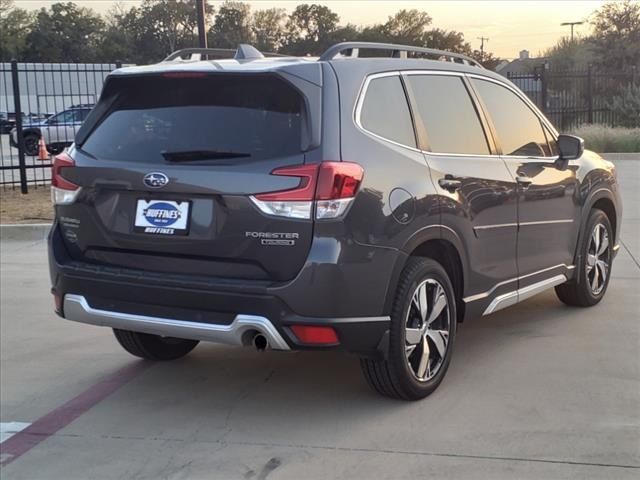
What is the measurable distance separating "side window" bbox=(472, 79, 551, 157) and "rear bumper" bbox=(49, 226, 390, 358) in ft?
6.45

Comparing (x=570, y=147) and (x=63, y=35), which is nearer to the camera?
(x=570, y=147)

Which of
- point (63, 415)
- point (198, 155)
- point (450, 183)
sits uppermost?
point (198, 155)

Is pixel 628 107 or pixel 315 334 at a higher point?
pixel 628 107

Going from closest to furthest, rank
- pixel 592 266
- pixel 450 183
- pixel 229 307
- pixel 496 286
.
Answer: pixel 229 307, pixel 450 183, pixel 496 286, pixel 592 266

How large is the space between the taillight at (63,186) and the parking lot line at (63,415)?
47.0 inches

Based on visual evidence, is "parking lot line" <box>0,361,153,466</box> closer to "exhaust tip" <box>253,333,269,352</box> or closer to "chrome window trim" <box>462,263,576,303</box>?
"exhaust tip" <box>253,333,269,352</box>

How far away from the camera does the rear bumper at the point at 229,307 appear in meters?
3.75

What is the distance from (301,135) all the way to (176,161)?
682 mm

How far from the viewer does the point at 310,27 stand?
94500mm

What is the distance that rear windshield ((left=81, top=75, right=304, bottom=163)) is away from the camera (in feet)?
12.8

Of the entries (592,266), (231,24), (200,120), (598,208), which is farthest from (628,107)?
(231,24)

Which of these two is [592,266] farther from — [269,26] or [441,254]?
[269,26]

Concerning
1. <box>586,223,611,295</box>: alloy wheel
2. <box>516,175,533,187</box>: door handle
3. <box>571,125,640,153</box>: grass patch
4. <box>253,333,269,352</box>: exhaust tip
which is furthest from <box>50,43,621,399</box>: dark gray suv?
<box>571,125,640,153</box>: grass patch

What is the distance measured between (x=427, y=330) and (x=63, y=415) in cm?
212
